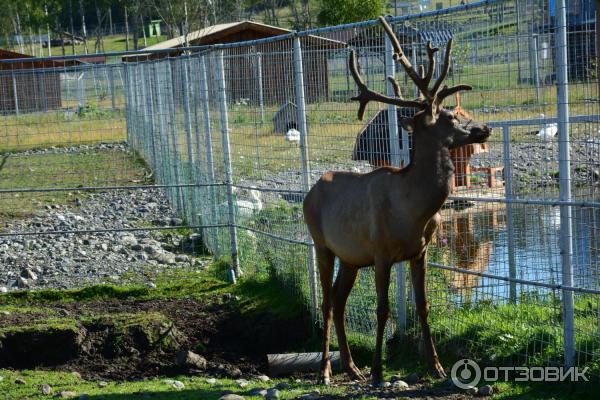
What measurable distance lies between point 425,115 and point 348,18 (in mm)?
37247

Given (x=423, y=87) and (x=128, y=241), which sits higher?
(x=423, y=87)

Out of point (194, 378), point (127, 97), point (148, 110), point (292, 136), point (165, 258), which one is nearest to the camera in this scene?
point (194, 378)

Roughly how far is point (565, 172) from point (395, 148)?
6.66 feet

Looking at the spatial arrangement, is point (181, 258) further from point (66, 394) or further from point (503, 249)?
point (66, 394)

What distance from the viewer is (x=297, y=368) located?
8930 mm

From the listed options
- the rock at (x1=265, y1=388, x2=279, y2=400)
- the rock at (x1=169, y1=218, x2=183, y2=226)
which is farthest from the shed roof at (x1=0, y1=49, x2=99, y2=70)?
the rock at (x1=265, y1=388, x2=279, y2=400)

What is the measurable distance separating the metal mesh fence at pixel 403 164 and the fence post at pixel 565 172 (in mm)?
12

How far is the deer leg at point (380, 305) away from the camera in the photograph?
7.75 metres

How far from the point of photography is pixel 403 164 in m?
8.82

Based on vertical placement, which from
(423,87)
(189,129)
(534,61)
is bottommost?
(189,129)

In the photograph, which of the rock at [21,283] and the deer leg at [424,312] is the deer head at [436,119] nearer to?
the deer leg at [424,312]

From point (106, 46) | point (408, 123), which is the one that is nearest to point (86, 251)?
point (408, 123)

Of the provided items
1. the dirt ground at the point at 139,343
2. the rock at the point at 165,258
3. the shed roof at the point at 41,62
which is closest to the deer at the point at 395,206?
the dirt ground at the point at 139,343

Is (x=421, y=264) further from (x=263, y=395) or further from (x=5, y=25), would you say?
(x=5, y=25)
